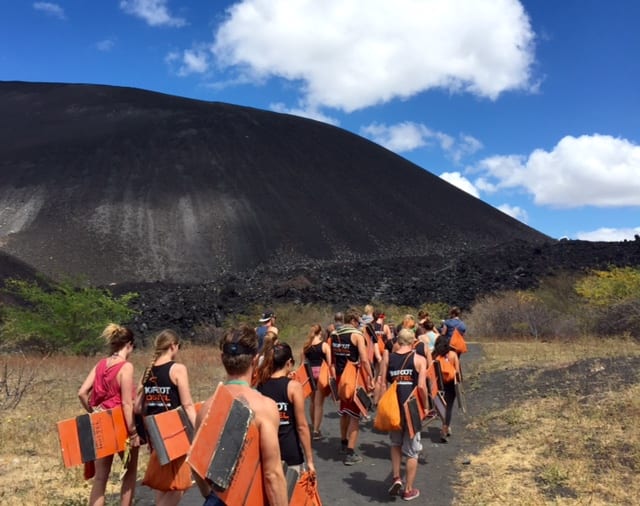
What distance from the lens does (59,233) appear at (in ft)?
183

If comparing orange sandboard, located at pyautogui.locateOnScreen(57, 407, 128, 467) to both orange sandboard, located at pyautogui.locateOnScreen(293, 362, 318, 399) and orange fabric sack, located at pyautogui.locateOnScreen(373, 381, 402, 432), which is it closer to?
orange fabric sack, located at pyautogui.locateOnScreen(373, 381, 402, 432)

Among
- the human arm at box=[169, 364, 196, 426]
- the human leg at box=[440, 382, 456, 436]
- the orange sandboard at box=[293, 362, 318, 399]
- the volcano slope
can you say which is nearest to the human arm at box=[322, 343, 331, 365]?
the orange sandboard at box=[293, 362, 318, 399]

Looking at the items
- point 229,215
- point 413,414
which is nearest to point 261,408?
point 413,414

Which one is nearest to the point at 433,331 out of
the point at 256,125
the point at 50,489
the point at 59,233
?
the point at 50,489

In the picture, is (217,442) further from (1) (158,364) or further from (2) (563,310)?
(2) (563,310)

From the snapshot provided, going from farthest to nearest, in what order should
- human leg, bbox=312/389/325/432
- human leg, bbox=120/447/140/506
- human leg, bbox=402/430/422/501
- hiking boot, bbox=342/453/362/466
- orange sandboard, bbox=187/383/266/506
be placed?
human leg, bbox=312/389/325/432 → hiking boot, bbox=342/453/362/466 → human leg, bbox=402/430/422/501 → human leg, bbox=120/447/140/506 → orange sandboard, bbox=187/383/266/506

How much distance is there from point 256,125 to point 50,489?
83866 mm

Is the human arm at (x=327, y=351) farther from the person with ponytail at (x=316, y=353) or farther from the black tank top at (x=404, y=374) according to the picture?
the black tank top at (x=404, y=374)

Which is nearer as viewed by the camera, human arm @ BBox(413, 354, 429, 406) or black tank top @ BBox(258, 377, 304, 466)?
black tank top @ BBox(258, 377, 304, 466)

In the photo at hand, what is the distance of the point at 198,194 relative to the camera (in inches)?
2606

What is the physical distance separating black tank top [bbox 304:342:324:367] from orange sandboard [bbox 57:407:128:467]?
359 centimetres

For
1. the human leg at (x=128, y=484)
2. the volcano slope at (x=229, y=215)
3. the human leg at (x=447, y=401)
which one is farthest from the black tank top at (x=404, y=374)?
the volcano slope at (x=229, y=215)

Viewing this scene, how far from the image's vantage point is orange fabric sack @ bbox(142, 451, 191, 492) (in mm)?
4176

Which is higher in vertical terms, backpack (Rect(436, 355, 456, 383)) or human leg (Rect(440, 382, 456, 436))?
backpack (Rect(436, 355, 456, 383))
